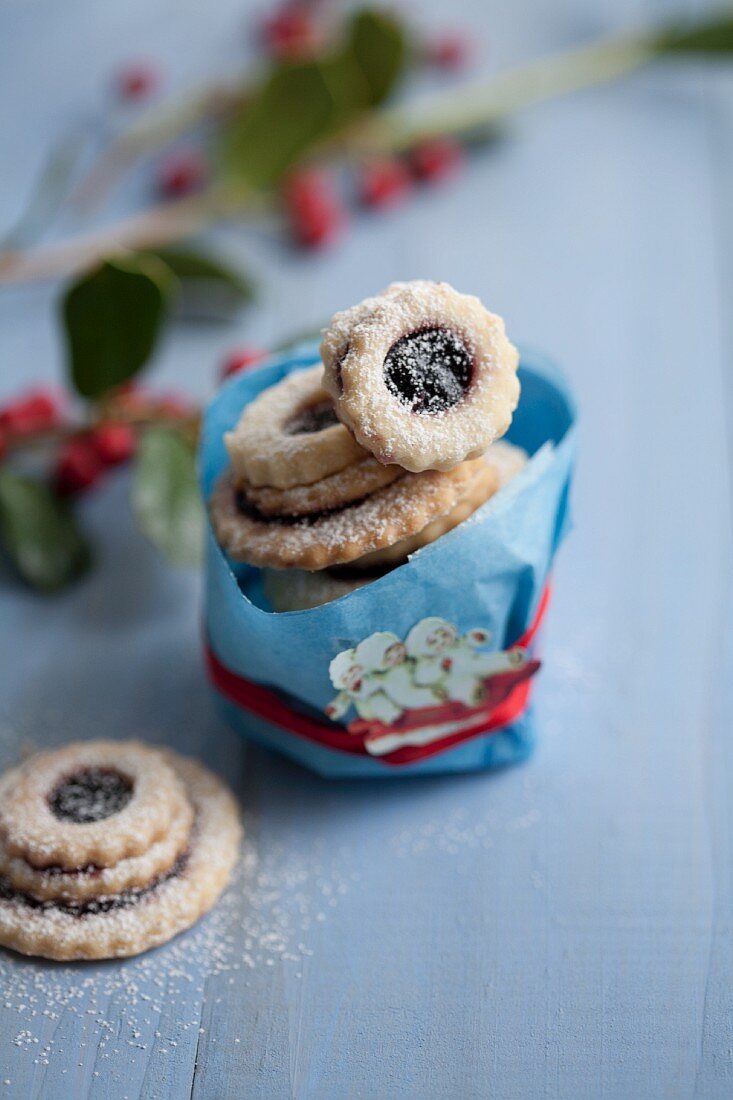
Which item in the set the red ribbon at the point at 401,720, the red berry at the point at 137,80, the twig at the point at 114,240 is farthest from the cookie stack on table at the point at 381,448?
the red berry at the point at 137,80

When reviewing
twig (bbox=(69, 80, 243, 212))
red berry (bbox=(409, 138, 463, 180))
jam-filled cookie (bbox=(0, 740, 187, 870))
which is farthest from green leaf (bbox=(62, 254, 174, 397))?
red berry (bbox=(409, 138, 463, 180))

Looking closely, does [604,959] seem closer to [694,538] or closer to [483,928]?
[483,928]

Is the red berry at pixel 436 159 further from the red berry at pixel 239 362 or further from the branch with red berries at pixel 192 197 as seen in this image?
the red berry at pixel 239 362

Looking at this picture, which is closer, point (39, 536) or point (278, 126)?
point (39, 536)

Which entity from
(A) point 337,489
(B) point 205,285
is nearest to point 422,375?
(A) point 337,489

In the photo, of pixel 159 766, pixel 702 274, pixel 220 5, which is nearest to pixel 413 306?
pixel 159 766

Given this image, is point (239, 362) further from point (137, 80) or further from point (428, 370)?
point (137, 80)
